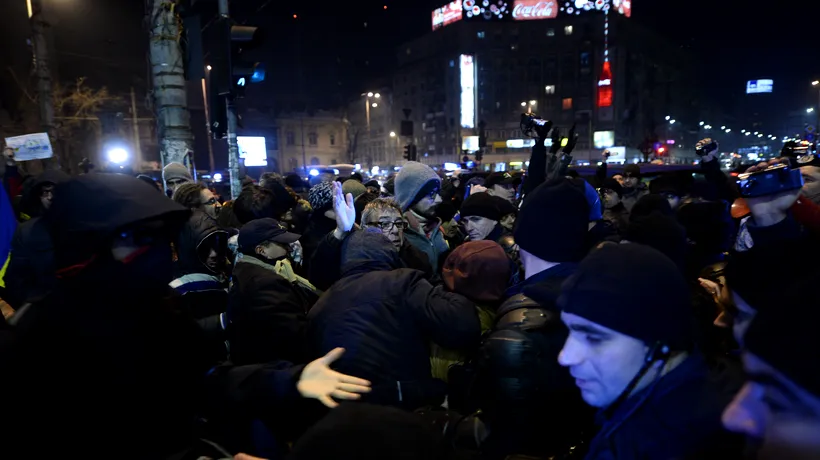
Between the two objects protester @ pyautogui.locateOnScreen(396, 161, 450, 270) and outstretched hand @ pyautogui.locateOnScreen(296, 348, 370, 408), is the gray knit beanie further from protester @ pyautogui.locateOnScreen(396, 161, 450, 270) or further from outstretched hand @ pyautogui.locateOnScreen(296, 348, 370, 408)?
outstretched hand @ pyautogui.locateOnScreen(296, 348, 370, 408)

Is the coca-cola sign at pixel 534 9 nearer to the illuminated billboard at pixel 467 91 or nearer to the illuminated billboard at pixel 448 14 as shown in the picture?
the illuminated billboard at pixel 448 14

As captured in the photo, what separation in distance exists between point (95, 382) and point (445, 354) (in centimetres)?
179

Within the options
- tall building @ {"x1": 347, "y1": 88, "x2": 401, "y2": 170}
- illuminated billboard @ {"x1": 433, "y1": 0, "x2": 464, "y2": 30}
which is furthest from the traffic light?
illuminated billboard @ {"x1": 433, "y1": 0, "x2": 464, "y2": 30}

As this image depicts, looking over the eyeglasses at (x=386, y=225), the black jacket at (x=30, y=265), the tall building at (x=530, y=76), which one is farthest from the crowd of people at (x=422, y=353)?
the tall building at (x=530, y=76)

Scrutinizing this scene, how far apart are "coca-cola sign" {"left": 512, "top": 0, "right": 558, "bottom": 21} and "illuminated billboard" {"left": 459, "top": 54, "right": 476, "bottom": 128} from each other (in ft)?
44.6

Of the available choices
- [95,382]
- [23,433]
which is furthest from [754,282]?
[23,433]

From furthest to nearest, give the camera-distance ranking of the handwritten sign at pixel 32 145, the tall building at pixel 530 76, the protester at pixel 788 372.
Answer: the tall building at pixel 530 76 < the handwritten sign at pixel 32 145 < the protester at pixel 788 372

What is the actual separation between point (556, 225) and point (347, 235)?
1796 millimetres

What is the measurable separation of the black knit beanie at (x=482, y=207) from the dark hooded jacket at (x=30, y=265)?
4.26 metres

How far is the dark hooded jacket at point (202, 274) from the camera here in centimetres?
369

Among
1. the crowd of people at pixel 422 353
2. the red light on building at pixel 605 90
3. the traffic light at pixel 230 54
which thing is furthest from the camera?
the red light on building at pixel 605 90

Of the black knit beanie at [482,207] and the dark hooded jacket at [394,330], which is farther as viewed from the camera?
the black knit beanie at [482,207]

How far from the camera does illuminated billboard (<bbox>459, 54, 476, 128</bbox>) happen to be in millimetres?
79750

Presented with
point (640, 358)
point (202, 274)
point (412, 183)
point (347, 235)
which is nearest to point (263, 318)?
point (347, 235)
